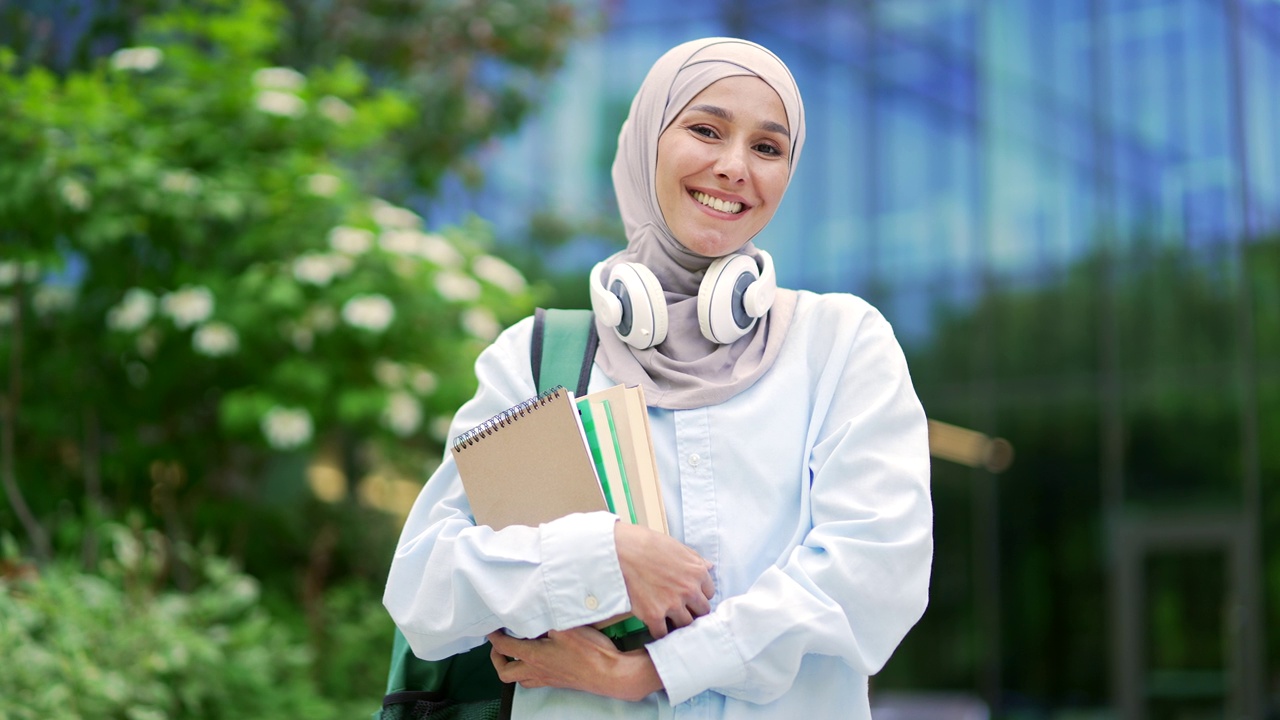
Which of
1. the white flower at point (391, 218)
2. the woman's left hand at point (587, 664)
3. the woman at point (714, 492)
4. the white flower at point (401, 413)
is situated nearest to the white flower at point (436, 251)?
the white flower at point (391, 218)

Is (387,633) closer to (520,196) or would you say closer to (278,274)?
(278,274)

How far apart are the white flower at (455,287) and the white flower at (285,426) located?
0.82 metres

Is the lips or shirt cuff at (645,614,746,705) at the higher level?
the lips

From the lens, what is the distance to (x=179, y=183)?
550 cm

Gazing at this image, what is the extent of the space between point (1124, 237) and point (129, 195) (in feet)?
34.4

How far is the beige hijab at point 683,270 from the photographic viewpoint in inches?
67.2

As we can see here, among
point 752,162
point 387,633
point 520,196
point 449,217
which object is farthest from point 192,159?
point 520,196

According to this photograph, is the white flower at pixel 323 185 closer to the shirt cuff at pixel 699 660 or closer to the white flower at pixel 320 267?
the white flower at pixel 320 267

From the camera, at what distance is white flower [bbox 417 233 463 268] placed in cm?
567

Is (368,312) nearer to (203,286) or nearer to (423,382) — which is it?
(423,382)

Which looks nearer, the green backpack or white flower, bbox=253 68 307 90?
the green backpack

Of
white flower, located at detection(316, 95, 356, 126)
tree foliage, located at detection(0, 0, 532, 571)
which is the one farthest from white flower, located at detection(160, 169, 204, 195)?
white flower, located at detection(316, 95, 356, 126)

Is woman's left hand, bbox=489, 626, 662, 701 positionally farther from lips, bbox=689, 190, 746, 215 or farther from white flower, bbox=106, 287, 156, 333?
white flower, bbox=106, 287, 156, 333

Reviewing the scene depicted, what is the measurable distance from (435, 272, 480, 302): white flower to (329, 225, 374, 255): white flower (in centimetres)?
35
